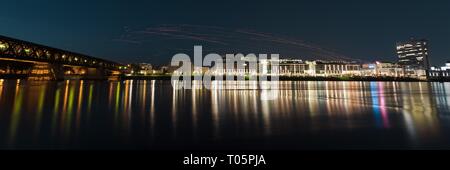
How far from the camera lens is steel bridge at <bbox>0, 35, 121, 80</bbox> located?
55656 mm

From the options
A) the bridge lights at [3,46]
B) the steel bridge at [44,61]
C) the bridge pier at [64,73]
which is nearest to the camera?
the bridge lights at [3,46]

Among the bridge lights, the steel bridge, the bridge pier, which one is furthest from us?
the bridge pier

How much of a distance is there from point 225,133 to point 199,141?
1.24m

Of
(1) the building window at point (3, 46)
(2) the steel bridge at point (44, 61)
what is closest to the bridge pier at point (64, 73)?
(2) the steel bridge at point (44, 61)

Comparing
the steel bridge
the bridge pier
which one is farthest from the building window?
the bridge pier

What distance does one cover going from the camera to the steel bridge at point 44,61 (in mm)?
55656

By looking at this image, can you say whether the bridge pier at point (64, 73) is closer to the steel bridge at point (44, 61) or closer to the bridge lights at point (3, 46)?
the steel bridge at point (44, 61)

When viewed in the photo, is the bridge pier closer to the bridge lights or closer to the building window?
the building window

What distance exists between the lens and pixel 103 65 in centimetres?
10975

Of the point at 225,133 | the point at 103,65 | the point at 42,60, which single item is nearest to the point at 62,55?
the point at 42,60

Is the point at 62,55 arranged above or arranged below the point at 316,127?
above

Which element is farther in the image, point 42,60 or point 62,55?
point 62,55

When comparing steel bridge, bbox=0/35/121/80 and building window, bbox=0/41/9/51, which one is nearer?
building window, bbox=0/41/9/51
